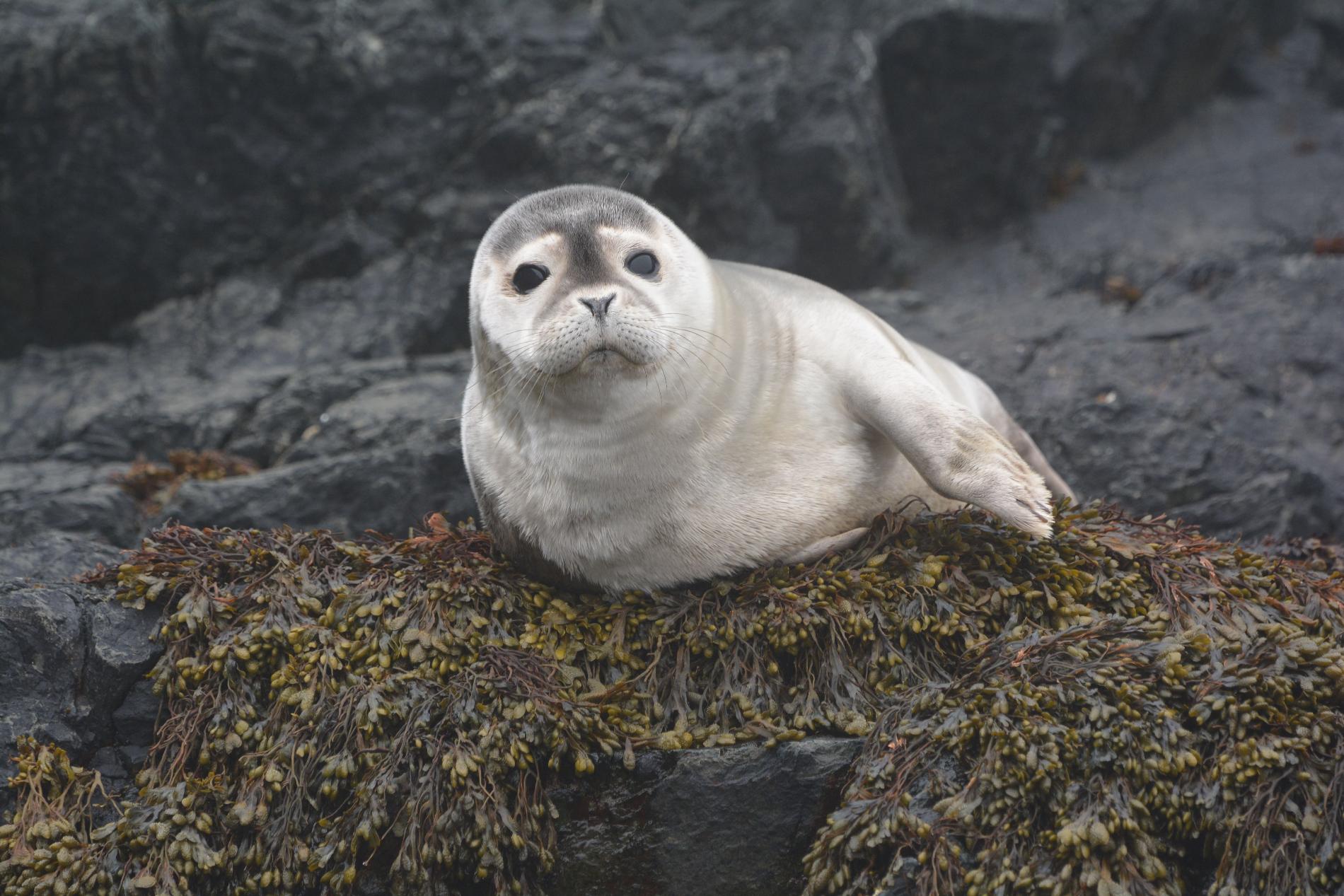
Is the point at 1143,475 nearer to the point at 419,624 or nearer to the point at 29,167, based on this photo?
the point at 419,624

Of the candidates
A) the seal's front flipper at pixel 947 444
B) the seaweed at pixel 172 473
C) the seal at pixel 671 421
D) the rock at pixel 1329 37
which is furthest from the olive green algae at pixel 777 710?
the rock at pixel 1329 37

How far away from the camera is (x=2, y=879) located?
3506 millimetres

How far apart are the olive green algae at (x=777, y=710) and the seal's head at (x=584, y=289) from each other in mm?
883

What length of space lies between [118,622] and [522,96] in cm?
588

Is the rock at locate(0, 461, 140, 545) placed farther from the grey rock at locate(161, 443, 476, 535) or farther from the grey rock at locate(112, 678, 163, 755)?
the grey rock at locate(112, 678, 163, 755)

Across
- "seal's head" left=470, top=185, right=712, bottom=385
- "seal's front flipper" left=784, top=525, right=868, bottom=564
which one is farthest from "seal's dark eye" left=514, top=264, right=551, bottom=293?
"seal's front flipper" left=784, top=525, right=868, bottom=564

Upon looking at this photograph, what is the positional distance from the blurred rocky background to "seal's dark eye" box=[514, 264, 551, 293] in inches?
79.1

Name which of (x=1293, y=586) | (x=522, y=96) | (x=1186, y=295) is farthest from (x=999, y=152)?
(x=1293, y=586)

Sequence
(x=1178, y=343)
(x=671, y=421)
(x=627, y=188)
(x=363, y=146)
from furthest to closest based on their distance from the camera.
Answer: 1. (x=363, y=146)
2. (x=627, y=188)
3. (x=1178, y=343)
4. (x=671, y=421)

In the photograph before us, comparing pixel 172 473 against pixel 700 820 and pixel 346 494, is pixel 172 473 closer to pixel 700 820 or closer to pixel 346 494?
pixel 346 494

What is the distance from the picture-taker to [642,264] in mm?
4164

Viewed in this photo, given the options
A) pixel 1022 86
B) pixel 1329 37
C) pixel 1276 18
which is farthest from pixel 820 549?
pixel 1329 37

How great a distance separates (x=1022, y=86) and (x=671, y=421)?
723 cm

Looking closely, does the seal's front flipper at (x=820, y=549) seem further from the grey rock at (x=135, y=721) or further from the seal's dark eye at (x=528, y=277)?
the grey rock at (x=135, y=721)
